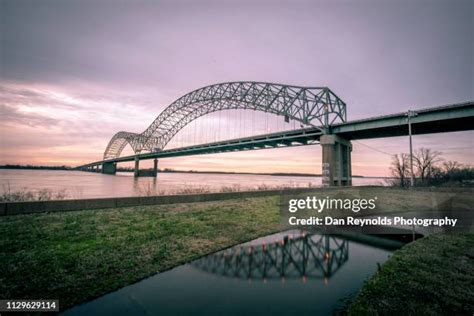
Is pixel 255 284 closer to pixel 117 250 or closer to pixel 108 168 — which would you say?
pixel 117 250

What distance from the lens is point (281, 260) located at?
4770mm

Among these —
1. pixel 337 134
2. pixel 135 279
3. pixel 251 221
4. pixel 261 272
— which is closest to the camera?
pixel 135 279

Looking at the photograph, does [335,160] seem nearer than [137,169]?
Yes

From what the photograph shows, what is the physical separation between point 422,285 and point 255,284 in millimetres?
2454

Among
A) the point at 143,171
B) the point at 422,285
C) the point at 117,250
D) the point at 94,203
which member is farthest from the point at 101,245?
the point at 143,171

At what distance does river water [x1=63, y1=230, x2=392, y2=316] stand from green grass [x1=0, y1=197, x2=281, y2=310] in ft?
1.10

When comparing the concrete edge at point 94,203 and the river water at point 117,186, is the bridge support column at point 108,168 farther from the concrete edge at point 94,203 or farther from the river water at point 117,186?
the concrete edge at point 94,203

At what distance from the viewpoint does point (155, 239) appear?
5457mm

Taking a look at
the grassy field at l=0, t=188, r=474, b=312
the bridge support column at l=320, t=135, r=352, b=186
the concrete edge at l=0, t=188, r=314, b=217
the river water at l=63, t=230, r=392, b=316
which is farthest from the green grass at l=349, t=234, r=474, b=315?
the bridge support column at l=320, t=135, r=352, b=186

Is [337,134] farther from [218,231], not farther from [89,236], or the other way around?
[89,236]

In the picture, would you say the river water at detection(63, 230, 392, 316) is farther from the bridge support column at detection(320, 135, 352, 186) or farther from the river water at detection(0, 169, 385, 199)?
the bridge support column at detection(320, 135, 352, 186)

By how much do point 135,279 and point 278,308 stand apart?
2.23 meters

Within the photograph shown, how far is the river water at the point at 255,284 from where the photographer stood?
295 centimetres

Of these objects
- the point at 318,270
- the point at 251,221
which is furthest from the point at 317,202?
the point at 318,270
